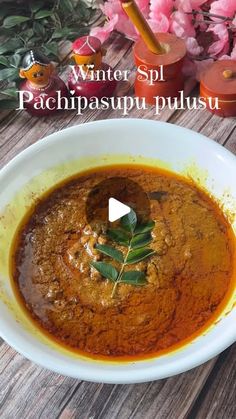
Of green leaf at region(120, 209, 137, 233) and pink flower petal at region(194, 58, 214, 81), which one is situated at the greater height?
green leaf at region(120, 209, 137, 233)

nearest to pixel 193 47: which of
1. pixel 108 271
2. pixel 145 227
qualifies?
pixel 145 227

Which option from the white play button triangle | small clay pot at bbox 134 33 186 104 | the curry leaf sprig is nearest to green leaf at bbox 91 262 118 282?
the curry leaf sprig

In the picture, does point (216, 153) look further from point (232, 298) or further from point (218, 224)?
point (232, 298)

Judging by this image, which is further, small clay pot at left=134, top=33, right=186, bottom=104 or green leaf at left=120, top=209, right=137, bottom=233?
small clay pot at left=134, top=33, right=186, bottom=104

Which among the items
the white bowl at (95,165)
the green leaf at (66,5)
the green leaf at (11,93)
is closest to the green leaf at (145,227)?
the white bowl at (95,165)

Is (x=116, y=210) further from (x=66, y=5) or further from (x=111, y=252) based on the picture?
(x=66, y=5)

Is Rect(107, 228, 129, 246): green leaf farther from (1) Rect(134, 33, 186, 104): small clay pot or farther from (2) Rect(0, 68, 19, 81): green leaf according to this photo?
(2) Rect(0, 68, 19, 81): green leaf
